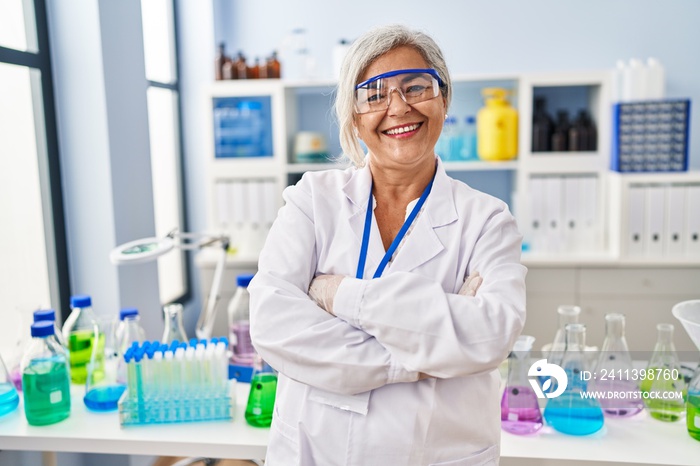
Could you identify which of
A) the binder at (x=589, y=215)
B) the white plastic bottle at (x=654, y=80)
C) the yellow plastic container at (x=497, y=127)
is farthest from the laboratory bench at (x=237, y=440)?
the white plastic bottle at (x=654, y=80)

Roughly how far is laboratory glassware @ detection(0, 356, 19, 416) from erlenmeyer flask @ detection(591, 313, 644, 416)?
148 centimetres

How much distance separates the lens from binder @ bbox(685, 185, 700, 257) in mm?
2972

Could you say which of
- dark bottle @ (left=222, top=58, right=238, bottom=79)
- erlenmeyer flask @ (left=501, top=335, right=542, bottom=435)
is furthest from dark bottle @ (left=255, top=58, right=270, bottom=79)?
erlenmeyer flask @ (left=501, top=335, right=542, bottom=435)

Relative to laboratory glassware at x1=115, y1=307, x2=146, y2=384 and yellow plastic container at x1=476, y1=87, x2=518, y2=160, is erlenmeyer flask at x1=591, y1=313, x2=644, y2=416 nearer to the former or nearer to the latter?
laboratory glassware at x1=115, y1=307, x2=146, y2=384

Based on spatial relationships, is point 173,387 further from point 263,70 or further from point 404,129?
point 263,70

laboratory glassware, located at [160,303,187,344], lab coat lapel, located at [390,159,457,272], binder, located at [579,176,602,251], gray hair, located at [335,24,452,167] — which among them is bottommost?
laboratory glassware, located at [160,303,187,344]

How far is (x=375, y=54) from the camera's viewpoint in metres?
1.25

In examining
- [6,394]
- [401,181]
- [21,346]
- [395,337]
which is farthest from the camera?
[21,346]

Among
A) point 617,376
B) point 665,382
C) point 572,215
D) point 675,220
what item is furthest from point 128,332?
point 675,220

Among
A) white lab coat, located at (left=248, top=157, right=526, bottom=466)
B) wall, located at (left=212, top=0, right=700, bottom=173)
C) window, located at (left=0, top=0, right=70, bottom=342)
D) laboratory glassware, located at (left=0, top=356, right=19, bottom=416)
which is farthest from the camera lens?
wall, located at (left=212, top=0, right=700, bottom=173)

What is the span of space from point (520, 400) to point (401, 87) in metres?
0.77

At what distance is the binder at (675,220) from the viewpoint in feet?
9.78

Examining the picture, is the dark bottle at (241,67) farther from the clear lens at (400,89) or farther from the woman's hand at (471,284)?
the woman's hand at (471,284)

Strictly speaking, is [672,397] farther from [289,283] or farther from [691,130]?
[691,130]
